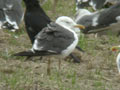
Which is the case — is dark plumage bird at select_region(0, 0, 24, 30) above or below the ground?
above

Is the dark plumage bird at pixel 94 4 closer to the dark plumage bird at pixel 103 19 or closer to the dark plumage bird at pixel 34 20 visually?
the dark plumage bird at pixel 103 19

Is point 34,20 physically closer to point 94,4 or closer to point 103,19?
point 103,19

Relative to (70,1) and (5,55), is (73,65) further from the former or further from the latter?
(70,1)

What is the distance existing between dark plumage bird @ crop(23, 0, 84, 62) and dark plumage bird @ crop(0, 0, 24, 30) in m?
1.39

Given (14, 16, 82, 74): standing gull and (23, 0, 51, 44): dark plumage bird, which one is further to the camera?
(23, 0, 51, 44): dark plumage bird

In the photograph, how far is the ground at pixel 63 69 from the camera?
5366mm

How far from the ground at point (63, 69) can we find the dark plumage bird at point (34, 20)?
461mm

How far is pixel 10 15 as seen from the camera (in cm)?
818

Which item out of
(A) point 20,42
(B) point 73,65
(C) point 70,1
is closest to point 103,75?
(B) point 73,65

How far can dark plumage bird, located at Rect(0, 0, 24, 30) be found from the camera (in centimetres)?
800

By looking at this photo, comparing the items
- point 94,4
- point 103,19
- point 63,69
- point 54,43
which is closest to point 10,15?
point 103,19

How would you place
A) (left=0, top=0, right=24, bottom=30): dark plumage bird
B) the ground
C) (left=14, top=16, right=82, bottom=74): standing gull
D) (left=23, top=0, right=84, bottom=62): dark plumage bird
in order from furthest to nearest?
(left=0, top=0, right=24, bottom=30): dark plumage bird → (left=23, top=0, right=84, bottom=62): dark plumage bird → (left=14, top=16, right=82, bottom=74): standing gull → the ground

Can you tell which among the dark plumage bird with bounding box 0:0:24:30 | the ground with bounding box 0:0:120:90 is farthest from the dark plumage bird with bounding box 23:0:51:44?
the dark plumage bird with bounding box 0:0:24:30

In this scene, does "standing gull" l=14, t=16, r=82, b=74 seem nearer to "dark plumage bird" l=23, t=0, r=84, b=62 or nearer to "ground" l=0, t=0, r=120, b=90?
→ "ground" l=0, t=0, r=120, b=90
